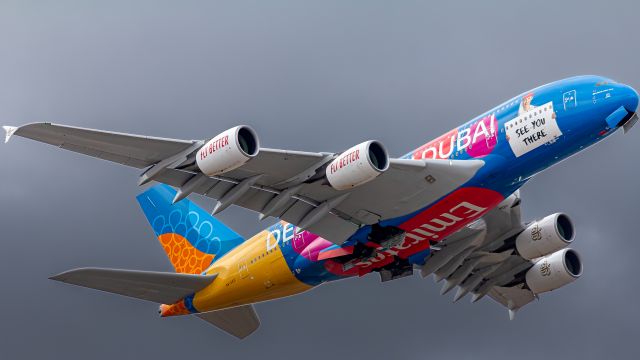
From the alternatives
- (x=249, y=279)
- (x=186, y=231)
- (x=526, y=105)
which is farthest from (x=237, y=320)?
(x=526, y=105)

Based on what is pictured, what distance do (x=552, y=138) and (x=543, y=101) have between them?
4.14 feet

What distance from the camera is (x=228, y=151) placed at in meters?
29.5

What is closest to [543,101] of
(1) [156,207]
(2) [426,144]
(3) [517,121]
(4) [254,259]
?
(3) [517,121]

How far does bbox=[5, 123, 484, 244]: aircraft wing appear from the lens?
3020cm

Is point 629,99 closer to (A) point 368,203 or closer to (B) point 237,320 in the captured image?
(A) point 368,203

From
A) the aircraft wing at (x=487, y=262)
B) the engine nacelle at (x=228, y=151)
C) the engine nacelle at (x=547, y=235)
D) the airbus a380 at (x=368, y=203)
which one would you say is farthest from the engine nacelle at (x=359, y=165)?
the engine nacelle at (x=547, y=235)

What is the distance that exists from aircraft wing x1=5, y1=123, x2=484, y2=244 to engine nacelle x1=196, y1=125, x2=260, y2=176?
37.4 inches

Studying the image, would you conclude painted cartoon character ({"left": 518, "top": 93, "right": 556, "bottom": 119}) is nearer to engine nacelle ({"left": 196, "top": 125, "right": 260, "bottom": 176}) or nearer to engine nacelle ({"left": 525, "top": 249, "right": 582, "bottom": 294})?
engine nacelle ({"left": 196, "top": 125, "right": 260, "bottom": 176})

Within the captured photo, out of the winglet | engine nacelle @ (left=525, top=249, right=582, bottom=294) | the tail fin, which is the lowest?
engine nacelle @ (left=525, top=249, right=582, bottom=294)

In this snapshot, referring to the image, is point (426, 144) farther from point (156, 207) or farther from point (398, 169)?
point (156, 207)

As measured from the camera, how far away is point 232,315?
1641 inches

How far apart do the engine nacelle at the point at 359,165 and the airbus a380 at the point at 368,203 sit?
4 centimetres

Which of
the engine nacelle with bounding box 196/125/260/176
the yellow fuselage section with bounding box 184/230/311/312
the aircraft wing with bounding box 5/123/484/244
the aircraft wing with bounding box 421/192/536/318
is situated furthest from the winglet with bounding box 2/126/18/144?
the aircraft wing with bounding box 421/192/536/318

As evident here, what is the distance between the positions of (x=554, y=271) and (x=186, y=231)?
51.5 ft
